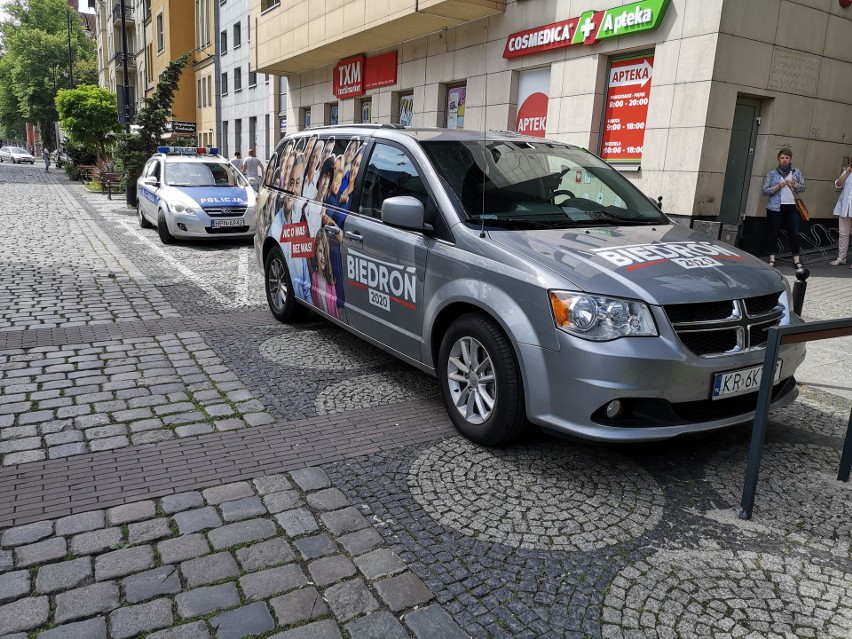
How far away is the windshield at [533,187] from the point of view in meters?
4.48

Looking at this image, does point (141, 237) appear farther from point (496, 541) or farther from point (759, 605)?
point (759, 605)

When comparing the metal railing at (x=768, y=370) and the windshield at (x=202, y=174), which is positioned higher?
the windshield at (x=202, y=174)

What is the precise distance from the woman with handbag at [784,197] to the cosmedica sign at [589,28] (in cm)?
310

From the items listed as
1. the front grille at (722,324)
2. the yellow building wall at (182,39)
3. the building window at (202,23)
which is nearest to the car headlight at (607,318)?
the front grille at (722,324)

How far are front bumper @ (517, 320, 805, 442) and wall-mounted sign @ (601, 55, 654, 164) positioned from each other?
31.9 ft

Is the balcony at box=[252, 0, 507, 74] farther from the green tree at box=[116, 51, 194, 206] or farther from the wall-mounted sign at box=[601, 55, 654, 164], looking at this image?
the wall-mounted sign at box=[601, 55, 654, 164]

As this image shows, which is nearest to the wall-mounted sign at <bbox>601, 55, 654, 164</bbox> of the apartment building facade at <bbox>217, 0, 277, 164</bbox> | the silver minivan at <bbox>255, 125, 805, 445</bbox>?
the silver minivan at <bbox>255, 125, 805, 445</bbox>

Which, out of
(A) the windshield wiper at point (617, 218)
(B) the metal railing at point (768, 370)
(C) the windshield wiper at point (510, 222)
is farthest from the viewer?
(A) the windshield wiper at point (617, 218)

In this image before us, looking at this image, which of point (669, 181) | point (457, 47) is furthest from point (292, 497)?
point (457, 47)

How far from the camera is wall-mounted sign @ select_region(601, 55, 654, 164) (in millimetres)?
12320

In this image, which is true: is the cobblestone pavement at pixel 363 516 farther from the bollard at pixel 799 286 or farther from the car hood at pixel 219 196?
the car hood at pixel 219 196

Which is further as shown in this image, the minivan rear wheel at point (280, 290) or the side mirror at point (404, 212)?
the minivan rear wheel at point (280, 290)

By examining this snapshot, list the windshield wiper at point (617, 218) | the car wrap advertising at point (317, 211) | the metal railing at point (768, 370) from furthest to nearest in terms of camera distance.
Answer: the car wrap advertising at point (317, 211), the windshield wiper at point (617, 218), the metal railing at point (768, 370)

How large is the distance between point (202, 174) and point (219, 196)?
3.75 feet
